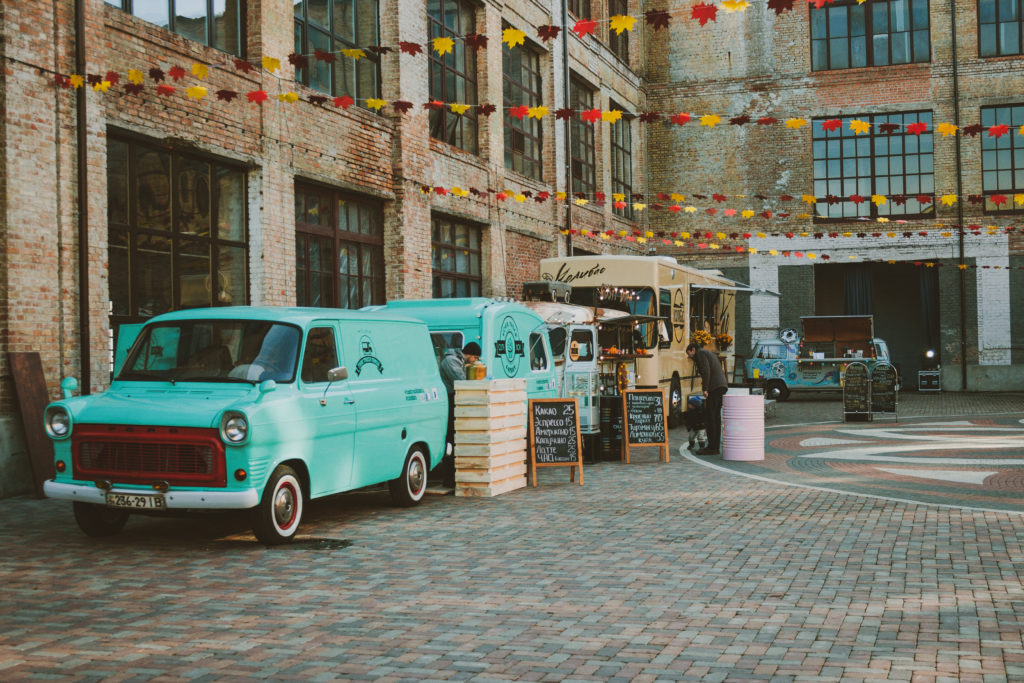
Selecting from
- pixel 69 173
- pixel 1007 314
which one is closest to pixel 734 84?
pixel 1007 314

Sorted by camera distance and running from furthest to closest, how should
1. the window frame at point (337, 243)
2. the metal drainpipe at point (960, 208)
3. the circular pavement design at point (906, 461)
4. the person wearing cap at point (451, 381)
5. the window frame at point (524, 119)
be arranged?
the metal drainpipe at point (960, 208) < the window frame at point (524, 119) < the window frame at point (337, 243) < the person wearing cap at point (451, 381) < the circular pavement design at point (906, 461)

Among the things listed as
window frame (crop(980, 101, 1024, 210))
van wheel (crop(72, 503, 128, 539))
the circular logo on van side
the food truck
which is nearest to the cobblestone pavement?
van wheel (crop(72, 503, 128, 539))

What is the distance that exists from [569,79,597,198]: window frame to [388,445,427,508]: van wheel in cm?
1734

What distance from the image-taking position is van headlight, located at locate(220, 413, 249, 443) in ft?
25.6

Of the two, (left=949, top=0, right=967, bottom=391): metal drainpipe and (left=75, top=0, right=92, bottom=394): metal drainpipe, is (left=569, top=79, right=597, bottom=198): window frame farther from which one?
(left=75, top=0, right=92, bottom=394): metal drainpipe

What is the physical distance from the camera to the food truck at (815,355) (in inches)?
1099

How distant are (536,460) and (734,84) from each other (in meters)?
26.0

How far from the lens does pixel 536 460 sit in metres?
12.0

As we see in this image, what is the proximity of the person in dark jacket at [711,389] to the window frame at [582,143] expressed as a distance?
508 inches

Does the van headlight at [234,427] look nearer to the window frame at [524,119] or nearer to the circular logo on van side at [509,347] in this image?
the circular logo on van side at [509,347]

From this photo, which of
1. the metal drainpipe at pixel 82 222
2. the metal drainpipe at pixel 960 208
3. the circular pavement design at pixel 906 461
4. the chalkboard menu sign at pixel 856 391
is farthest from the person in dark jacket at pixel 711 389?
the metal drainpipe at pixel 960 208

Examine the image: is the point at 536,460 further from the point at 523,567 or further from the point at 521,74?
the point at 521,74

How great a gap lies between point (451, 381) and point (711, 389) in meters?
4.75

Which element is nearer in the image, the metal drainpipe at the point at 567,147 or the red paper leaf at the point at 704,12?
the red paper leaf at the point at 704,12
